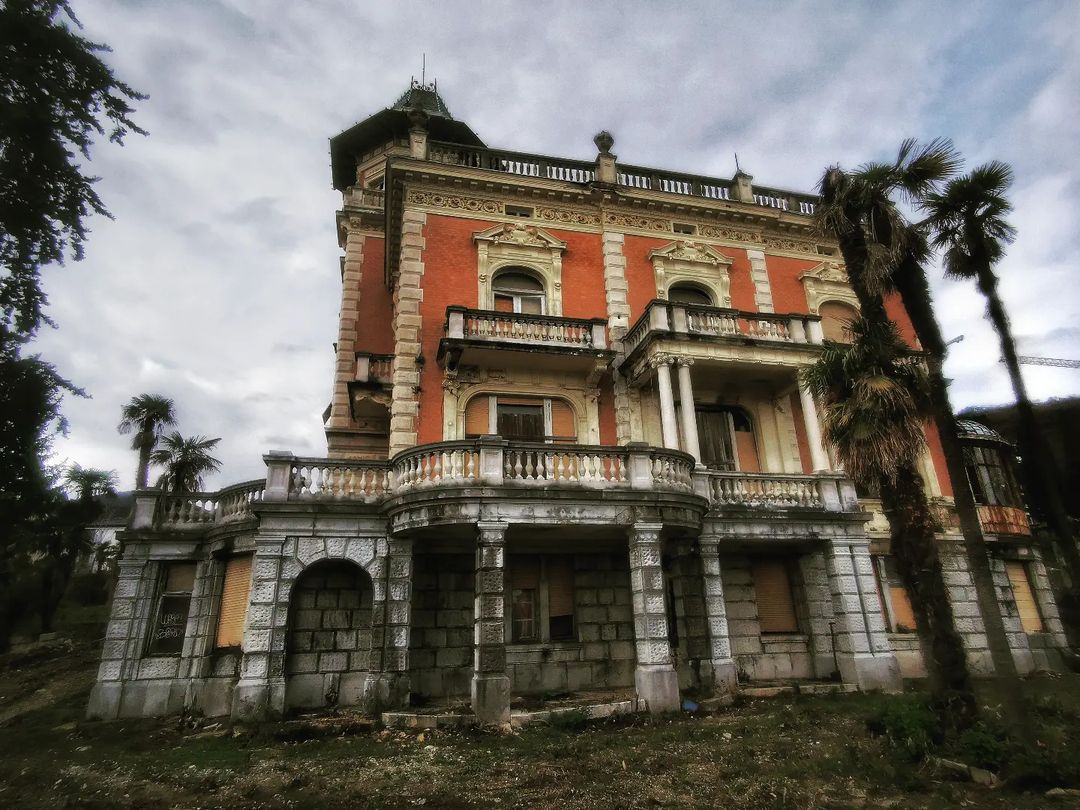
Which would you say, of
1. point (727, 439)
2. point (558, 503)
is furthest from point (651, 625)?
point (727, 439)

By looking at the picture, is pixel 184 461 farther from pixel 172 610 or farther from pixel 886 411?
pixel 886 411

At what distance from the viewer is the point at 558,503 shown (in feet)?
41.6

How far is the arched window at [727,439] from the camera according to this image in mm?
18438

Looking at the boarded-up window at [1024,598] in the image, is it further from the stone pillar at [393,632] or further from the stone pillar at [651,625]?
the stone pillar at [393,632]

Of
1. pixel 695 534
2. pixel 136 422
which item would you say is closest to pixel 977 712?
pixel 695 534

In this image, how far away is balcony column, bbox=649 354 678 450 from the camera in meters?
16.2

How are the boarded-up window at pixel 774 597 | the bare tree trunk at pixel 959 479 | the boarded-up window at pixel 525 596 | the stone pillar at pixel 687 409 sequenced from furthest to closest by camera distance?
the boarded-up window at pixel 774 597 → the stone pillar at pixel 687 409 → the boarded-up window at pixel 525 596 → the bare tree trunk at pixel 959 479

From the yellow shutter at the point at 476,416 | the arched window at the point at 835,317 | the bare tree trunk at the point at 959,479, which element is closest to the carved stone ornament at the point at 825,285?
the arched window at the point at 835,317

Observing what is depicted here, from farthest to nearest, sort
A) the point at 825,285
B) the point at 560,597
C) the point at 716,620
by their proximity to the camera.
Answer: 1. the point at 825,285
2. the point at 560,597
3. the point at 716,620

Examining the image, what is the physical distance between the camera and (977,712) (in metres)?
9.51

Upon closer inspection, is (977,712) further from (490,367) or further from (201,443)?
(201,443)

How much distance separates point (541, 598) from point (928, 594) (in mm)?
8377

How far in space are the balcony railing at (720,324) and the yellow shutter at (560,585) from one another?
21.0 feet

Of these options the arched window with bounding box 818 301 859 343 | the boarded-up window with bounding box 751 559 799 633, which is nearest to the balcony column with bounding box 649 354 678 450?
the boarded-up window with bounding box 751 559 799 633
